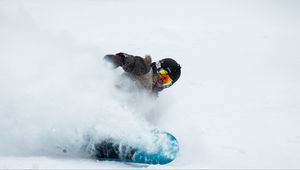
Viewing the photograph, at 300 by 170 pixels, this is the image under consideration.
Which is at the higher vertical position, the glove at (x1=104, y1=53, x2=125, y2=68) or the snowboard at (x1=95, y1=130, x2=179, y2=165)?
the glove at (x1=104, y1=53, x2=125, y2=68)

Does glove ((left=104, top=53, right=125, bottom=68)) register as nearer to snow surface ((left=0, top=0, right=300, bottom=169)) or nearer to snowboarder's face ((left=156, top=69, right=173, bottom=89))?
snow surface ((left=0, top=0, right=300, bottom=169))

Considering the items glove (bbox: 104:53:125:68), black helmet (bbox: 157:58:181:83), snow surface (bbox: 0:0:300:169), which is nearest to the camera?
snow surface (bbox: 0:0:300:169)

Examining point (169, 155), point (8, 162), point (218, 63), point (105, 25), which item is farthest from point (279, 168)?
point (105, 25)

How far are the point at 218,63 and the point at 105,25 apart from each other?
13.9ft

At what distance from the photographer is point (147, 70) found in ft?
15.4

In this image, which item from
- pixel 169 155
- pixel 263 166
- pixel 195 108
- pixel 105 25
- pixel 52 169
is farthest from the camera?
pixel 105 25

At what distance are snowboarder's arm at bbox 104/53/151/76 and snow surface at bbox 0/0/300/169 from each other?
0.23 m

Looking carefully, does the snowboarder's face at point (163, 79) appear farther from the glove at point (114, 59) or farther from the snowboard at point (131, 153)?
the snowboard at point (131, 153)

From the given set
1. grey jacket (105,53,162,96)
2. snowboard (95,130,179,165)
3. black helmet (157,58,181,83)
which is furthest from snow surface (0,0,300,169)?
black helmet (157,58,181,83)

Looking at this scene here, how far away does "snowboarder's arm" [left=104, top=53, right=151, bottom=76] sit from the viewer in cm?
451

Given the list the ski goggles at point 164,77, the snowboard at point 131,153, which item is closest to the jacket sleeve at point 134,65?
the ski goggles at point 164,77

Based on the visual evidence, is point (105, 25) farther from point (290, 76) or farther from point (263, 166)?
point (263, 166)

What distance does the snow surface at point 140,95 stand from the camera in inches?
161

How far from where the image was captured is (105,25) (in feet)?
41.0
